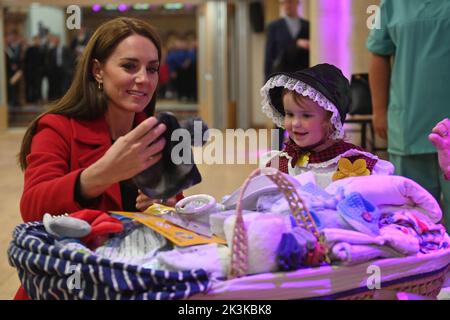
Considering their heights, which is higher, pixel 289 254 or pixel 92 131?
pixel 92 131

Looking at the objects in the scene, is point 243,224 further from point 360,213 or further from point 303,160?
point 303,160

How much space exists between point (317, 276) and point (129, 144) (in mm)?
354

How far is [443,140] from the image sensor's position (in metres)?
1.26

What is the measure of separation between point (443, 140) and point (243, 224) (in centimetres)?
52

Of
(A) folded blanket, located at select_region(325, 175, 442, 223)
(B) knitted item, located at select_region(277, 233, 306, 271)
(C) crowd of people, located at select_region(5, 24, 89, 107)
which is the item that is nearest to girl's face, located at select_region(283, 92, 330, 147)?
(A) folded blanket, located at select_region(325, 175, 442, 223)

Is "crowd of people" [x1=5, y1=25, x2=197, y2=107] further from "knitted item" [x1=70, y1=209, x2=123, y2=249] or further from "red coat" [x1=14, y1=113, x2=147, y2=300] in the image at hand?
"knitted item" [x1=70, y1=209, x2=123, y2=249]

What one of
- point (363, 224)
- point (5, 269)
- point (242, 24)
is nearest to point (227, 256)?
point (363, 224)

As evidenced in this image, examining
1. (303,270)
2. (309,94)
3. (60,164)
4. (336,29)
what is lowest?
(303,270)

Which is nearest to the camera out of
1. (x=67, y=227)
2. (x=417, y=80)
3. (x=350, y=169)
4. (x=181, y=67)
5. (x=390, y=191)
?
(x=67, y=227)

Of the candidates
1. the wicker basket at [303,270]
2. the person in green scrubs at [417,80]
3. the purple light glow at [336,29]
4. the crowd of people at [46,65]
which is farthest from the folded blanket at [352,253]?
the crowd of people at [46,65]

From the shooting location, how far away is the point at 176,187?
3.42 feet

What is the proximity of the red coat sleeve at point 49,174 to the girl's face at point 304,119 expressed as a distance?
50 centimetres

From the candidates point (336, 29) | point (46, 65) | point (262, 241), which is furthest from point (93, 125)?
point (46, 65)

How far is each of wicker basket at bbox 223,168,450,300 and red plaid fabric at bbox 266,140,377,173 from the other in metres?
0.38
